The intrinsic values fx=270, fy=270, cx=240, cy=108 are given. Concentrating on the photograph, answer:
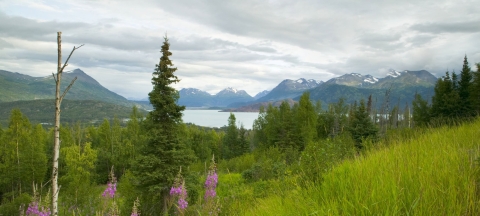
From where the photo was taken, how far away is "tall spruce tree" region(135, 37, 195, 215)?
A: 47.3 ft

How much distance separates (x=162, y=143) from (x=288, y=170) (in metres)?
8.86

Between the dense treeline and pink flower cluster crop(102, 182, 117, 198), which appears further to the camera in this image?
the dense treeline

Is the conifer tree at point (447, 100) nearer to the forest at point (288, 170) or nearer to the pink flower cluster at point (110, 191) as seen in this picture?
the forest at point (288, 170)

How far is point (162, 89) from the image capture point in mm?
15008

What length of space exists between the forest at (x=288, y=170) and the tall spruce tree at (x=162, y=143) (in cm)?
6

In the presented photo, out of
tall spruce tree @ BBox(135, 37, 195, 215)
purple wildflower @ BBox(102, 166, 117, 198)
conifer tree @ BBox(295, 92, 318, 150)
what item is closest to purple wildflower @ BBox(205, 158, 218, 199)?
purple wildflower @ BBox(102, 166, 117, 198)

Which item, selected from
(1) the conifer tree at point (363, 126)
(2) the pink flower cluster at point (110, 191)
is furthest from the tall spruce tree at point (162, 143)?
(1) the conifer tree at point (363, 126)

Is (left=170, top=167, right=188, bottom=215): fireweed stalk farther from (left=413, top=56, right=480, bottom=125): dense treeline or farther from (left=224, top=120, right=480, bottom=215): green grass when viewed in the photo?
(left=413, top=56, right=480, bottom=125): dense treeline

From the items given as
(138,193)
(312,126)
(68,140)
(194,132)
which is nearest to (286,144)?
(312,126)

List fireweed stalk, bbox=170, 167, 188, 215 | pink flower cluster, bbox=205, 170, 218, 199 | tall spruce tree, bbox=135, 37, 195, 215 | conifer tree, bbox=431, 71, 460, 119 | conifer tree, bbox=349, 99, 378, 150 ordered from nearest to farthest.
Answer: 1. fireweed stalk, bbox=170, 167, 188, 215
2. pink flower cluster, bbox=205, 170, 218, 199
3. tall spruce tree, bbox=135, 37, 195, 215
4. conifer tree, bbox=349, 99, 378, 150
5. conifer tree, bbox=431, 71, 460, 119

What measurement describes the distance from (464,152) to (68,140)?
2185 inches

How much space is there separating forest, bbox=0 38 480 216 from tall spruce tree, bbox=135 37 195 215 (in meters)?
0.06

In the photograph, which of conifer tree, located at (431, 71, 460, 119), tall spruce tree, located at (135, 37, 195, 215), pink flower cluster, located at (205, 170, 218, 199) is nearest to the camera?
pink flower cluster, located at (205, 170, 218, 199)

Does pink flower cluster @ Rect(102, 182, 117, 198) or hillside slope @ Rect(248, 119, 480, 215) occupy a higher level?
hillside slope @ Rect(248, 119, 480, 215)
